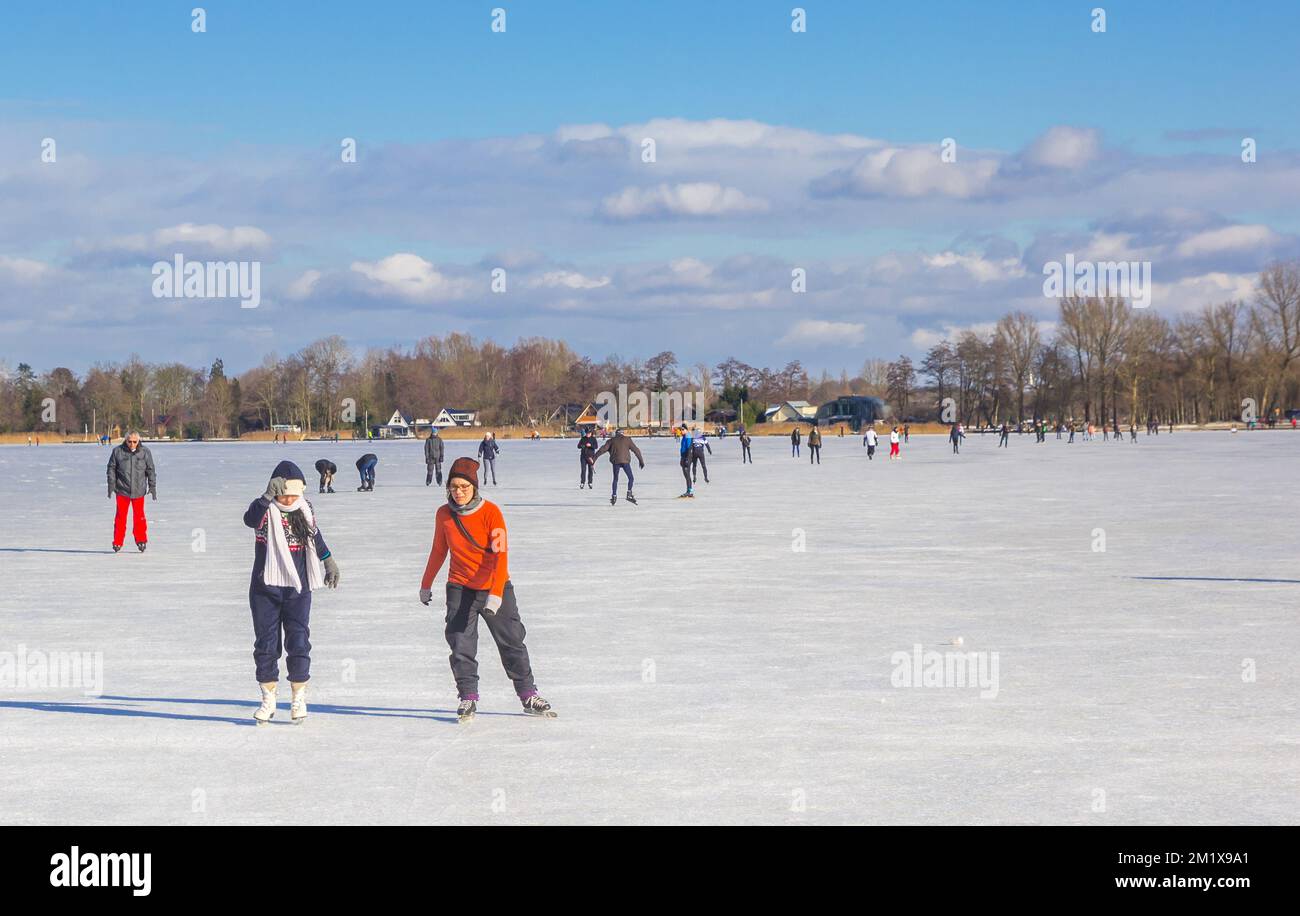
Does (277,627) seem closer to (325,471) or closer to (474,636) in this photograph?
(474,636)

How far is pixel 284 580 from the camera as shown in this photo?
23.8 ft

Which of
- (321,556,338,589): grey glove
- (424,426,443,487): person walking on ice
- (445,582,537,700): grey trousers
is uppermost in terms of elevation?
(424,426,443,487): person walking on ice

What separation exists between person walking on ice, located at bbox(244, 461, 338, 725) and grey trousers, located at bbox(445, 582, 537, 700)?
25.3 inches

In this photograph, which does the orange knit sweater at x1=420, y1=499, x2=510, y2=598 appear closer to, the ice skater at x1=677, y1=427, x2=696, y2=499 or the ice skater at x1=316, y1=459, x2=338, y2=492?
the ice skater at x1=316, y1=459, x2=338, y2=492

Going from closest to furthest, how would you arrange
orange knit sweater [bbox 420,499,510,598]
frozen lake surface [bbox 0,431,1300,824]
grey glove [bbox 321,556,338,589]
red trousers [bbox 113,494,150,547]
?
1. frozen lake surface [bbox 0,431,1300,824]
2. orange knit sweater [bbox 420,499,510,598]
3. grey glove [bbox 321,556,338,589]
4. red trousers [bbox 113,494,150,547]

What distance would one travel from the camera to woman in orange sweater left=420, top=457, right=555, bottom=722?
23.5ft

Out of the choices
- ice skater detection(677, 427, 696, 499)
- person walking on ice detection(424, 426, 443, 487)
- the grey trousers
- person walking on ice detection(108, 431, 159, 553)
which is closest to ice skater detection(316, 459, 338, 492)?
person walking on ice detection(424, 426, 443, 487)

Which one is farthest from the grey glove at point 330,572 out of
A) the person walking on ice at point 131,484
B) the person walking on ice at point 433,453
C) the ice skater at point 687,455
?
the person walking on ice at point 433,453

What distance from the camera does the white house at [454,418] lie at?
172750 millimetres

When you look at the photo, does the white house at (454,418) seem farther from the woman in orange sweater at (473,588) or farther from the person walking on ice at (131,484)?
the woman in orange sweater at (473,588)

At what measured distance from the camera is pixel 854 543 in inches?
681

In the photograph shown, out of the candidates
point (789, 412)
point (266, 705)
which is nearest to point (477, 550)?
point (266, 705)
